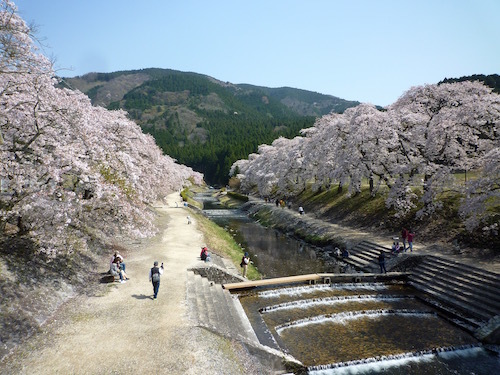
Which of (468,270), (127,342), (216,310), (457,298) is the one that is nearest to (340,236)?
(468,270)

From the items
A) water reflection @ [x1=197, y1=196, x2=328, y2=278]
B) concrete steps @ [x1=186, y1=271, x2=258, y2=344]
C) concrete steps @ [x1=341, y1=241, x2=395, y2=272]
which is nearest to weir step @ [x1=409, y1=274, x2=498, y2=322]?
concrete steps @ [x1=341, y1=241, x2=395, y2=272]

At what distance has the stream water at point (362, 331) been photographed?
12.6 meters

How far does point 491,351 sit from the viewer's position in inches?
547

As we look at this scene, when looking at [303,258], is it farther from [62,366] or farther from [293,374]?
[62,366]

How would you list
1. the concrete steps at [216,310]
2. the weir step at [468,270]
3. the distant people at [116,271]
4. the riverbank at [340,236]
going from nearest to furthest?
the concrete steps at [216,310] → the distant people at [116,271] → the weir step at [468,270] → the riverbank at [340,236]

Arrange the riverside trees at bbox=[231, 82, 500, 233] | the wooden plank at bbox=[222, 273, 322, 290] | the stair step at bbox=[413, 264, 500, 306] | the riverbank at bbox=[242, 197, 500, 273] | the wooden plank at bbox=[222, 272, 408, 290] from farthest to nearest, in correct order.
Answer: the riverside trees at bbox=[231, 82, 500, 233]
the riverbank at bbox=[242, 197, 500, 273]
the wooden plank at bbox=[222, 272, 408, 290]
the wooden plank at bbox=[222, 273, 322, 290]
the stair step at bbox=[413, 264, 500, 306]

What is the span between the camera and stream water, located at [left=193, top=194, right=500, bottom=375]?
12602 millimetres

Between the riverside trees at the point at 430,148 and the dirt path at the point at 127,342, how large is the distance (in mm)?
19345

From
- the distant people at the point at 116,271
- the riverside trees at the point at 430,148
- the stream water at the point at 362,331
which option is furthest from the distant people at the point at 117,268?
the riverside trees at the point at 430,148

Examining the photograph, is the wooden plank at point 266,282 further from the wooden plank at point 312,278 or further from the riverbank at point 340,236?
the riverbank at point 340,236

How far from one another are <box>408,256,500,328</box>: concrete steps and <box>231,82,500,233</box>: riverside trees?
11.4ft

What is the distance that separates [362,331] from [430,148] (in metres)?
20.1

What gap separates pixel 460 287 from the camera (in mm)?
18516

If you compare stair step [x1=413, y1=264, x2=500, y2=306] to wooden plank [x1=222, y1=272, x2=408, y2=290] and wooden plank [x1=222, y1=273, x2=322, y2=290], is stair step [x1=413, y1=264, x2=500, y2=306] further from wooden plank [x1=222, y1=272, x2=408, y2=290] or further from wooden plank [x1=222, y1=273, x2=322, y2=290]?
wooden plank [x1=222, y1=273, x2=322, y2=290]
